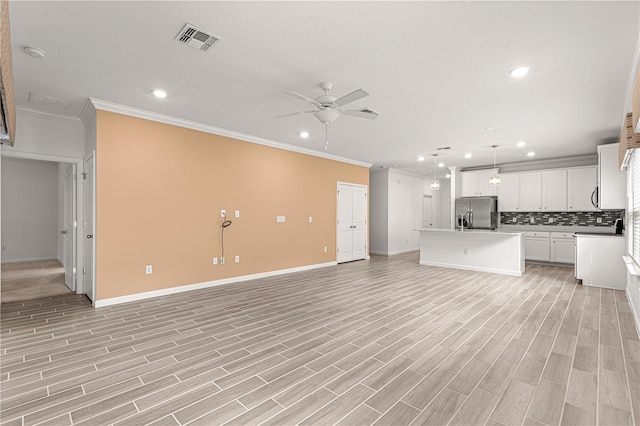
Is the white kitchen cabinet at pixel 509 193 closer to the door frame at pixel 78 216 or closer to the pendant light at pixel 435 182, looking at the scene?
the pendant light at pixel 435 182

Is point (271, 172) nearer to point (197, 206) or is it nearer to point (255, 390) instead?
point (197, 206)

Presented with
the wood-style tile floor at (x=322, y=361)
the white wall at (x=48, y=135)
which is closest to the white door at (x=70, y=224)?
the white wall at (x=48, y=135)

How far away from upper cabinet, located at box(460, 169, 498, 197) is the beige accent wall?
16.3 ft

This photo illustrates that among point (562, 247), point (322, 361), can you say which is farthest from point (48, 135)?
point (562, 247)

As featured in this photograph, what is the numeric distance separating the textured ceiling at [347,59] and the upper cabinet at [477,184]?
12.2 feet

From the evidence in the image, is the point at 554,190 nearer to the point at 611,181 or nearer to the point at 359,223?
the point at 611,181

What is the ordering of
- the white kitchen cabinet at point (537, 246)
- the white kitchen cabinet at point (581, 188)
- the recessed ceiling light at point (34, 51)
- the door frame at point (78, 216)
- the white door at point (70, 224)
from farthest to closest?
the white kitchen cabinet at point (537, 246), the white kitchen cabinet at point (581, 188), the white door at point (70, 224), the door frame at point (78, 216), the recessed ceiling light at point (34, 51)

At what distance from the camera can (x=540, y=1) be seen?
84.5 inches

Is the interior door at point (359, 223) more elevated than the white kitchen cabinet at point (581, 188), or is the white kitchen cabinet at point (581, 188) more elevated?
the white kitchen cabinet at point (581, 188)

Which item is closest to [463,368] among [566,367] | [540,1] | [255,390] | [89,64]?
[566,367]

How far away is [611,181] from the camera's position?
5531 mm

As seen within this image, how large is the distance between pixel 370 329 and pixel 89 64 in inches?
162

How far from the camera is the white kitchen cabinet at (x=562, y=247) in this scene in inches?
290

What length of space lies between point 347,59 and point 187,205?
11.5 ft
